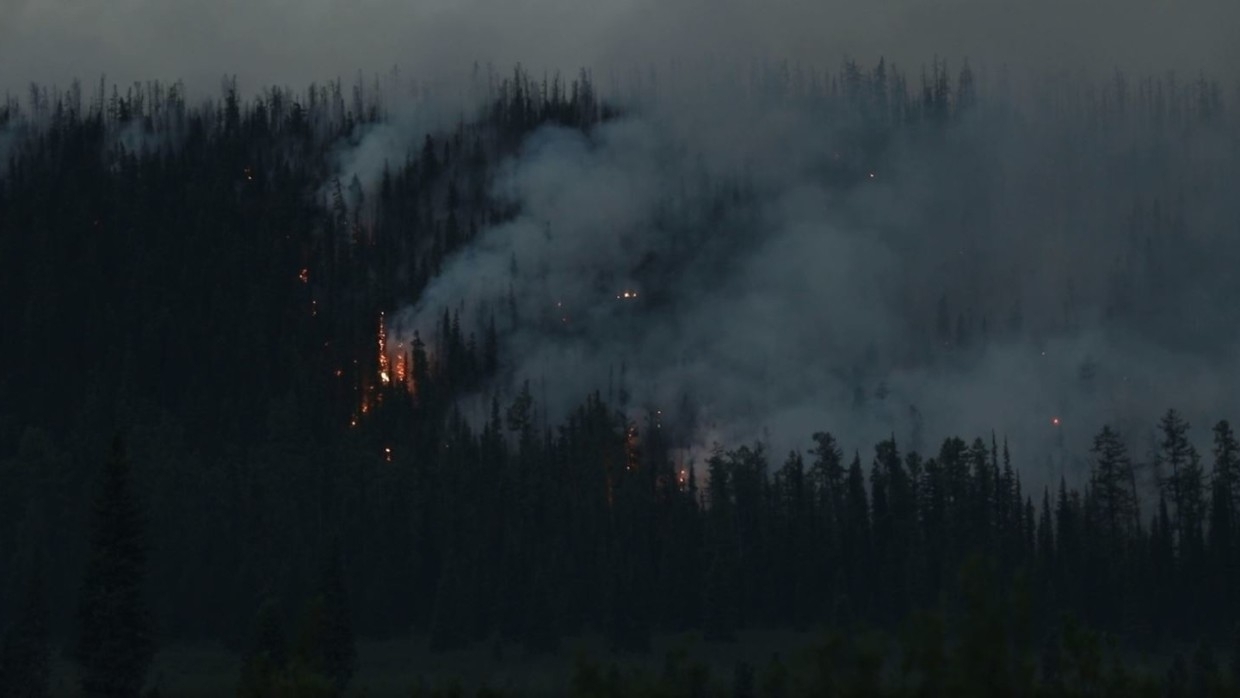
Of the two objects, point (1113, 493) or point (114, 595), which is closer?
point (114, 595)

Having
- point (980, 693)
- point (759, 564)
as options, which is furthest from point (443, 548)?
point (980, 693)

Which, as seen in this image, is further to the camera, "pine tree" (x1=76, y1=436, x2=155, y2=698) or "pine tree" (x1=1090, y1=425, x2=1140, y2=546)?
"pine tree" (x1=1090, y1=425, x2=1140, y2=546)

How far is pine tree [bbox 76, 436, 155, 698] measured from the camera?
238 ft

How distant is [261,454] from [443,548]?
33.5m

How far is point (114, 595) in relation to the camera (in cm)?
7356

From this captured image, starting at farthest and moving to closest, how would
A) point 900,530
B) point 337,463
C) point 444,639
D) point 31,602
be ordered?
point 337,463 → point 900,530 → point 444,639 → point 31,602

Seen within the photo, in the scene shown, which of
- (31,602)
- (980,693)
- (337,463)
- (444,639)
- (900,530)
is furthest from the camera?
(337,463)

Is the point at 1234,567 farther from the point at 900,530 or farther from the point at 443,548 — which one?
the point at 443,548

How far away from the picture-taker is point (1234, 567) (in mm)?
153250

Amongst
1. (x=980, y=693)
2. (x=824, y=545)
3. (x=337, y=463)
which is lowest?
(x=980, y=693)

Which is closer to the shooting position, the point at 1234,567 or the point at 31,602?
the point at 31,602

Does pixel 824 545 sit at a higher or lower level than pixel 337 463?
lower

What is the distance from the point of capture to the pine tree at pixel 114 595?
72688 millimetres

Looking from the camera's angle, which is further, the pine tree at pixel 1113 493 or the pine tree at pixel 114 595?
the pine tree at pixel 1113 493
